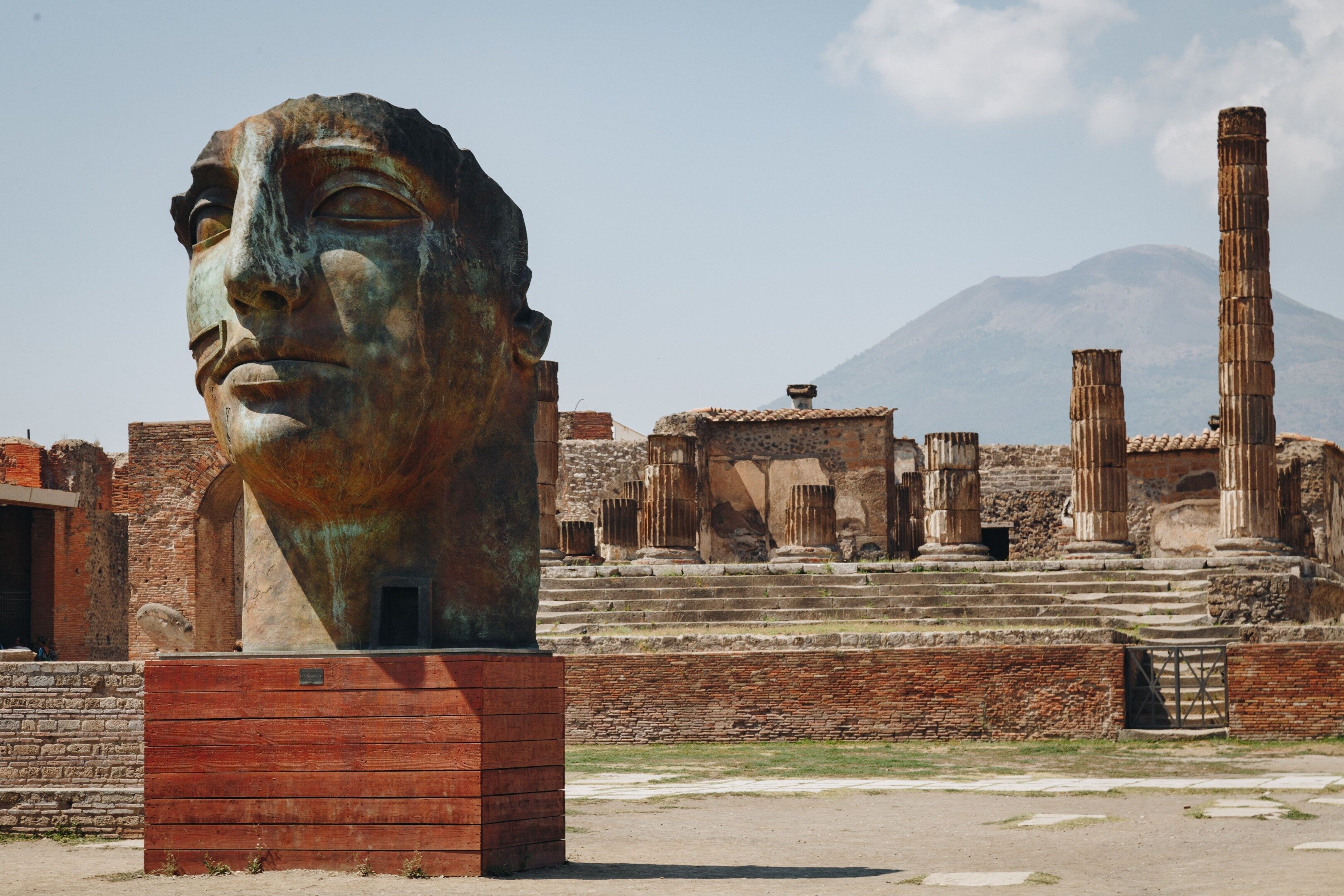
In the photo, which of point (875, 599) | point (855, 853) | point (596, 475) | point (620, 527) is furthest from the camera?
point (596, 475)

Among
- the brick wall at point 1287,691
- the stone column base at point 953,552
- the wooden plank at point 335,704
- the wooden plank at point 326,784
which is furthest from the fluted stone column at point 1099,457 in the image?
the wooden plank at point 326,784

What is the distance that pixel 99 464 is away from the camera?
32.5 meters

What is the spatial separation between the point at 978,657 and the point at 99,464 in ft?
72.9

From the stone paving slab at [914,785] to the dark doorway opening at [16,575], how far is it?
1707 cm

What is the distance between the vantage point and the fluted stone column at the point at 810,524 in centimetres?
2508

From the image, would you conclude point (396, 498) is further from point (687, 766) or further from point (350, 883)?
point (687, 766)

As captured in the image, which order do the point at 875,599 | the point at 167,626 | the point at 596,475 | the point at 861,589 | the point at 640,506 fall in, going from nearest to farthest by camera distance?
1. the point at 875,599
2. the point at 861,589
3. the point at 167,626
4. the point at 640,506
5. the point at 596,475

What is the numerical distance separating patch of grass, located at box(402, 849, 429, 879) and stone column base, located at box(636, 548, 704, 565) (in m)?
17.2

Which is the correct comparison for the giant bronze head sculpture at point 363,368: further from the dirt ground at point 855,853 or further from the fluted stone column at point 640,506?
the fluted stone column at point 640,506

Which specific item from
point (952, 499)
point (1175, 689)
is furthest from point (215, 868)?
point (952, 499)

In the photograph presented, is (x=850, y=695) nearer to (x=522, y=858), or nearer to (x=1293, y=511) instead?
(x=522, y=858)

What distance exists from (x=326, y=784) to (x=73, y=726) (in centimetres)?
368

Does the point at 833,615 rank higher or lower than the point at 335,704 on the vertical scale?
lower

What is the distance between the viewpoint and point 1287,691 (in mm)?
14703
